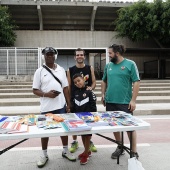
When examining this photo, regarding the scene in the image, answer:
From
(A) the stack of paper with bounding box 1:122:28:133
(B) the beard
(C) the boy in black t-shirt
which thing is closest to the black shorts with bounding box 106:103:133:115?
(C) the boy in black t-shirt

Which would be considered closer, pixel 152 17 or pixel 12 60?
pixel 12 60

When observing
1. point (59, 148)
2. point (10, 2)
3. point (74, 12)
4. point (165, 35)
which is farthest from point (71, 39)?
point (59, 148)

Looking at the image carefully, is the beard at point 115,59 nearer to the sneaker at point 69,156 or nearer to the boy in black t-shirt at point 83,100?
the boy in black t-shirt at point 83,100

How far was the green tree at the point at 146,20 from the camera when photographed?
1828 cm

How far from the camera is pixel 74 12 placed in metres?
21.3

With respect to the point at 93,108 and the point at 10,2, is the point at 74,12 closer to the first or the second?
the point at 10,2

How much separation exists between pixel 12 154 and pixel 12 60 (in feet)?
35.0

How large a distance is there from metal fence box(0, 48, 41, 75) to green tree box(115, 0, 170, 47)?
27.7 feet

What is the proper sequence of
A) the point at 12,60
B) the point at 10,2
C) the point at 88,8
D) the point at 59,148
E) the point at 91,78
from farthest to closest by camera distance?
the point at 88,8
the point at 10,2
the point at 12,60
the point at 59,148
the point at 91,78

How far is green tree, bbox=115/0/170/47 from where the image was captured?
1828 cm

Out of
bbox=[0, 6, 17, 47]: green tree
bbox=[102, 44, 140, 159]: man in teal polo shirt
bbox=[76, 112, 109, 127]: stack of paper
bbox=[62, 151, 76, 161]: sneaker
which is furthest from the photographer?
bbox=[0, 6, 17, 47]: green tree

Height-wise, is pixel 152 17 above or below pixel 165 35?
above

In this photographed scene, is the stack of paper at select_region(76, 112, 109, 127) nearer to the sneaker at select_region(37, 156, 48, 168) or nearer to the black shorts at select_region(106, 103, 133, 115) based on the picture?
the black shorts at select_region(106, 103, 133, 115)

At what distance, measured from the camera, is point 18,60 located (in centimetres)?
1423
